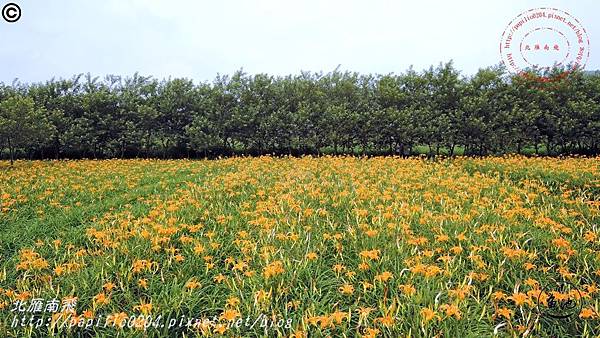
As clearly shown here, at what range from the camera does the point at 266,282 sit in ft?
11.7

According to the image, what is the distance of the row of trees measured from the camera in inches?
906

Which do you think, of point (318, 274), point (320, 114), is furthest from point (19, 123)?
point (318, 274)

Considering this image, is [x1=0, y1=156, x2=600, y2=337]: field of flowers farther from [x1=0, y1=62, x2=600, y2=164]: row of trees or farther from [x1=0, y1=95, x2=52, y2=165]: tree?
[x1=0, y1=62, x2=600, y2=164]: row of trees

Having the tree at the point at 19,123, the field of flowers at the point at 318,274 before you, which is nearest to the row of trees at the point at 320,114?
the tree at the point at 19,123

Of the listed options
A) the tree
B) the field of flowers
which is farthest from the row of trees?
the field of flowers

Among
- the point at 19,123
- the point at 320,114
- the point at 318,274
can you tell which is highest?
the point at 320,114

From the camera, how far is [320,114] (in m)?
24.4

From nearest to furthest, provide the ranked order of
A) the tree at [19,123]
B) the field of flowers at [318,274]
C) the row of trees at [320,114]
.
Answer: the field of flowers at [318,274] < the tree at [19,123] < the row of trees at [320,114]

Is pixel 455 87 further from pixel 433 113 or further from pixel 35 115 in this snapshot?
pixel 35 115

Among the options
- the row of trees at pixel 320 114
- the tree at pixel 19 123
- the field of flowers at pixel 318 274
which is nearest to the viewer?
the field of flowers at pixel 318 274

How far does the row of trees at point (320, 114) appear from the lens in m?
23.0

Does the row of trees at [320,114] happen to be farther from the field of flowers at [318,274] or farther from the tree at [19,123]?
the field of flowers at [318,274]

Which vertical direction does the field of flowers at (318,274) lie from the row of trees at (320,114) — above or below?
Answer: below

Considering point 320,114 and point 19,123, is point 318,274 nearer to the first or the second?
point 19,123
